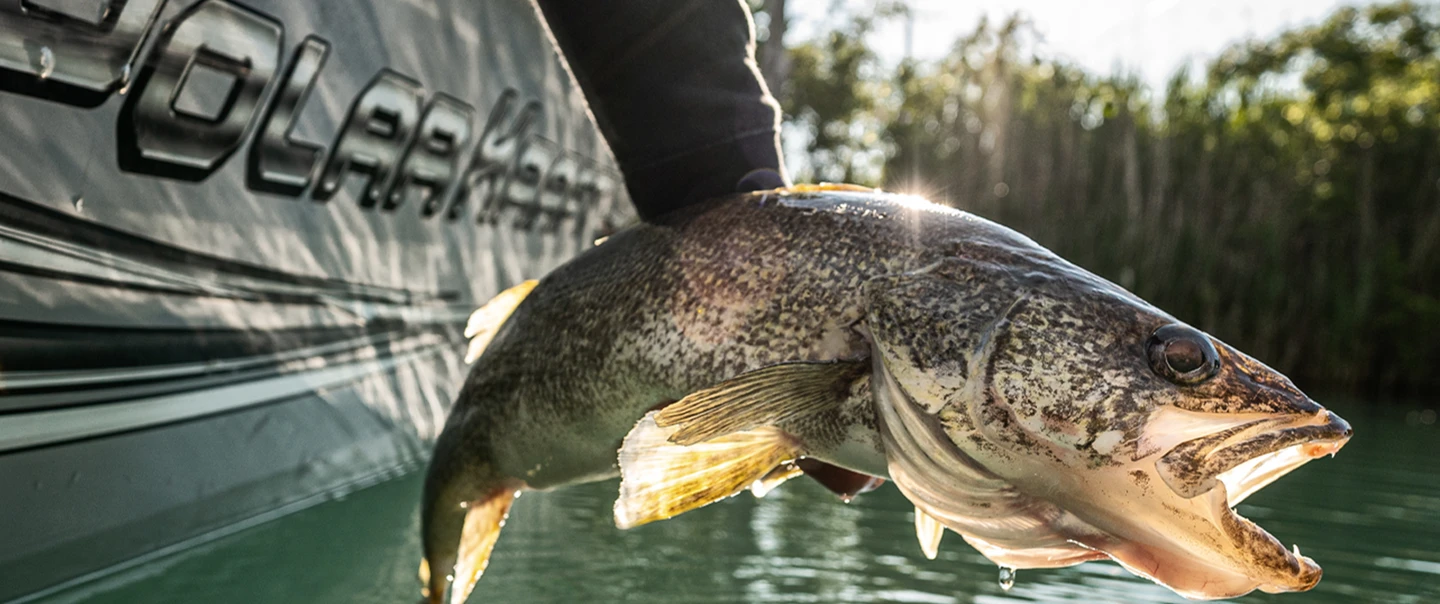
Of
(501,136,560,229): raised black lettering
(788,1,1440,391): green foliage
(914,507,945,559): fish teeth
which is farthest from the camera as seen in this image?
(788,1,1440,391): green foliage

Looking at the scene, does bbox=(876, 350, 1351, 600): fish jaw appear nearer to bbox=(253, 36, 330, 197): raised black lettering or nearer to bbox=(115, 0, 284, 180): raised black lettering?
bbox=(115, 0, 284, 180): raised black lettering

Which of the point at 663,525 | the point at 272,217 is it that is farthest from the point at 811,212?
the point at 663,525

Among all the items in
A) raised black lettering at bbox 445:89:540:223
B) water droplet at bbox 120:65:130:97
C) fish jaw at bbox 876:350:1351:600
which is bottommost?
raised black lettering at bbox 445:89:540:223

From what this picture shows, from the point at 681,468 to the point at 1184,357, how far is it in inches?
29.7

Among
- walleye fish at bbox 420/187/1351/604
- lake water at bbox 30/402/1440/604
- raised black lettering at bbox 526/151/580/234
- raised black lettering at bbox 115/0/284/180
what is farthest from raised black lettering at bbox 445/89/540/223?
walleye fish at bbox 420/187/1351/604

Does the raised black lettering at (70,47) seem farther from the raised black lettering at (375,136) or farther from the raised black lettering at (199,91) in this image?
the raised black lettering at (375,136)

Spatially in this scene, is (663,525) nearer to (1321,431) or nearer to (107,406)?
(107,406)

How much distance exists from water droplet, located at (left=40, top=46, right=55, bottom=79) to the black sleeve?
156 centimetres

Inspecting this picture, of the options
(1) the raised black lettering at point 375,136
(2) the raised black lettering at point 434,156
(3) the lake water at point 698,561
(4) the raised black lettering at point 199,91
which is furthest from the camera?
(2) the raised black lettering at point 434,156

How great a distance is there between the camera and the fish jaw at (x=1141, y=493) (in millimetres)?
1418

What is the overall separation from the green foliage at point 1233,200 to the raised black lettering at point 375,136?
462 inches

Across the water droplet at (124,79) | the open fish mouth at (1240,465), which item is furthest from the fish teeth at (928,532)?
the water droplet at (124,79)

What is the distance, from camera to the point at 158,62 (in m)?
3.21

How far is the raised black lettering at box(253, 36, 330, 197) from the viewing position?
378 cm
